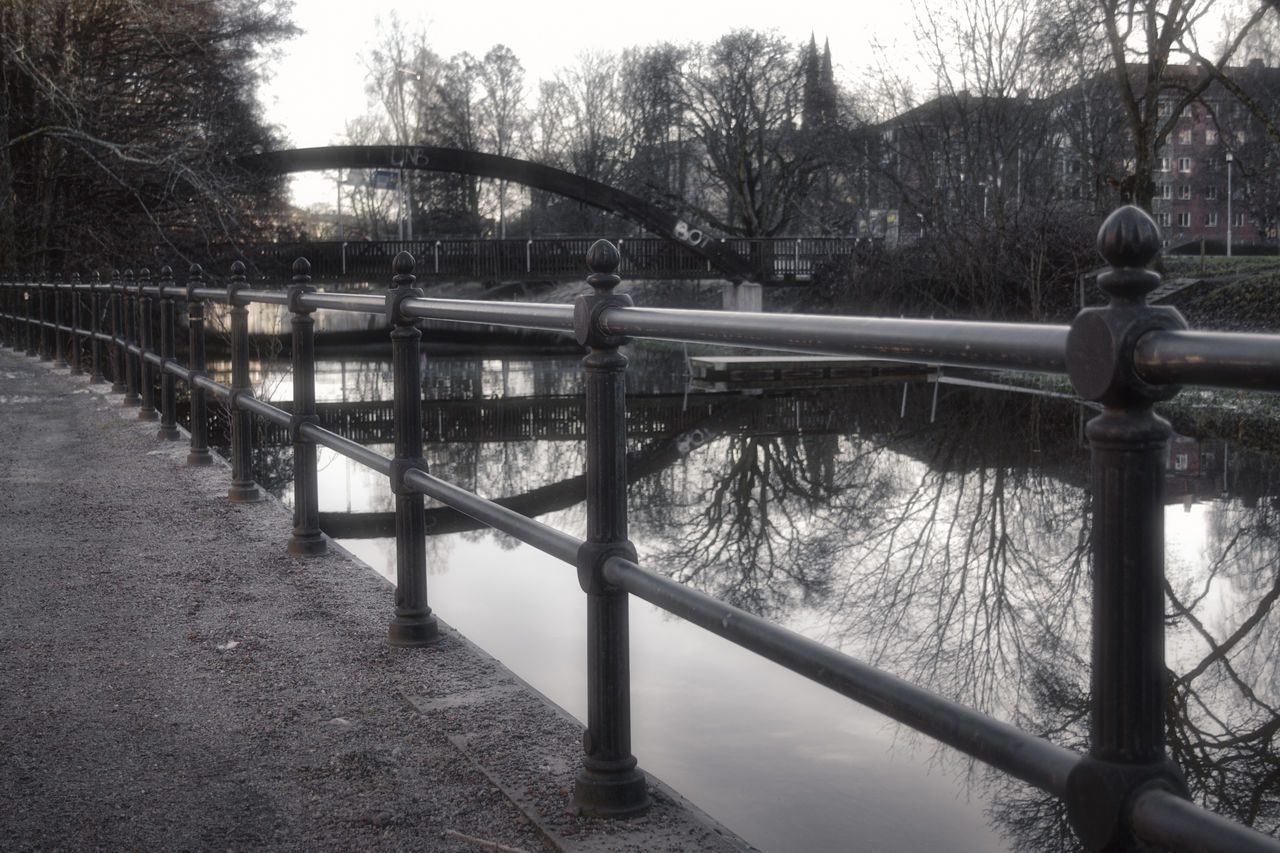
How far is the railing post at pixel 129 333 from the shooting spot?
10945 millimetres

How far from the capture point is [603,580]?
2.61m

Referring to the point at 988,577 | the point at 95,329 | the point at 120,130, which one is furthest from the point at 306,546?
the point at 120,130

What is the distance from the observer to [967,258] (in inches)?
1033

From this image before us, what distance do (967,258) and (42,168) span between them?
18.4m

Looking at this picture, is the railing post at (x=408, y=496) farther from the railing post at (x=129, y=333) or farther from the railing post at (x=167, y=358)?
the railing post at (x=129, y=333)

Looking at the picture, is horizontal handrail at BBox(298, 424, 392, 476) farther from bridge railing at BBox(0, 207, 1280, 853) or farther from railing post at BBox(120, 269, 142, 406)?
railing post at BBox(120, 269, 142, 406)

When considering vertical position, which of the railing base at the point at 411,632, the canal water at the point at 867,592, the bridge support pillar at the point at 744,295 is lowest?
the canal water at the point at 867,592

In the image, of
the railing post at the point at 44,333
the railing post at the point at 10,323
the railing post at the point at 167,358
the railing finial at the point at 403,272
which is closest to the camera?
the railing finial at the point at 403,272

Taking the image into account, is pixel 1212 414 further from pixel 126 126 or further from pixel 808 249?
pixel 808 249

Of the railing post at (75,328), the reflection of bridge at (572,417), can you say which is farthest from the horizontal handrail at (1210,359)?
the reflection of bridge at (572,417)

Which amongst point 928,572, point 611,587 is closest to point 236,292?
point 611,587

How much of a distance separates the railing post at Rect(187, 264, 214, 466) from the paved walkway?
2.08 meters

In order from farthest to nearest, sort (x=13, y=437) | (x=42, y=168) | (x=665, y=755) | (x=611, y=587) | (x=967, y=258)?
1. (x=967, y=258)
2. (x=42, y=168)
3. (x=13, y=437)
4. (x=665, y=755)
5. (x=611, y=587)

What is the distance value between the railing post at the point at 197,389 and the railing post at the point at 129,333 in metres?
2.90
